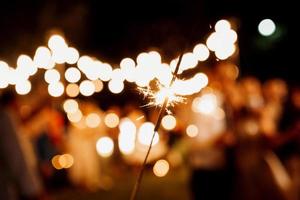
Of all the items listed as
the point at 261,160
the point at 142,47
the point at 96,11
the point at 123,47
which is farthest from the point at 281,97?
the point at 96,11

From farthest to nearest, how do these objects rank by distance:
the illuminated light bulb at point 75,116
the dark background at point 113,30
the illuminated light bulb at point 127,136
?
the illuminated light bulb at point 127,136
the dark background at point 113,30
the illuminated light bulb at point 75,116

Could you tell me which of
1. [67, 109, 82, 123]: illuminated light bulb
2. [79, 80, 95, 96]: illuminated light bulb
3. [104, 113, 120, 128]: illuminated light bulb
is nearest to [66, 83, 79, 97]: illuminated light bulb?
[79, 80, 95, 96]: illuminated light bulb

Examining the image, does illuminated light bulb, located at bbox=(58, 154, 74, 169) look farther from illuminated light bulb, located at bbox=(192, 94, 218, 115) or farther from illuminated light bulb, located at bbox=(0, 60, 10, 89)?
illuminated light bulb, located at bbox=(192, 94, 218, 115)

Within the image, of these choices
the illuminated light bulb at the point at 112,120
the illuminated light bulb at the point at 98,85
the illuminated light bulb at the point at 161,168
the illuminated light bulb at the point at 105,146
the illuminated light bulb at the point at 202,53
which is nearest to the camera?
the illuminated light bulb at the point at 202,53

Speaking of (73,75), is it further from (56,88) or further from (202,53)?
(202,53)

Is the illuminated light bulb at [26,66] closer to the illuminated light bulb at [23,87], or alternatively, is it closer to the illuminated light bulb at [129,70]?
the illuminated light bulb at [23,87]

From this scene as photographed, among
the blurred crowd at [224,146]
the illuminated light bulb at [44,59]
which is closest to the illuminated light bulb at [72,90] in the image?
the illuminated light bulb at [44,59]
